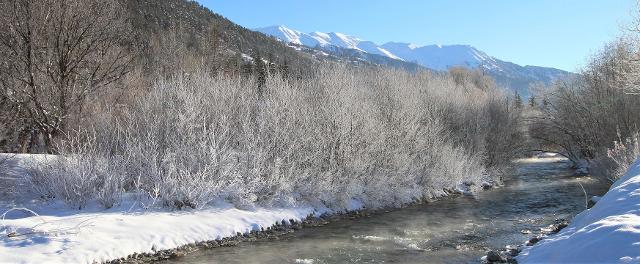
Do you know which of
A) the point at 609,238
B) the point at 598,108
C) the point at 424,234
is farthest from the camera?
the point at 598,108

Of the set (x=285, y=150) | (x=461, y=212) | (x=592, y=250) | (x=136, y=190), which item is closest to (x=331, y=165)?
(x=285, y=150)

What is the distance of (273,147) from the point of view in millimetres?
21453

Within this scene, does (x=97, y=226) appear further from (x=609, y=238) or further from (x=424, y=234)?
(x=609, y=238)

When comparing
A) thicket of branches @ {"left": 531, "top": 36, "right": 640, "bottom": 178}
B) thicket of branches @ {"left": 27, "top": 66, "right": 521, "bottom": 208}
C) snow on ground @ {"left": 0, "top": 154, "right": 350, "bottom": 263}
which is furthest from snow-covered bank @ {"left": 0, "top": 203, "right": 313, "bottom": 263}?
thicket of branches @ {"left": 531, "top": 36, "right": 640, "bottom": 178}

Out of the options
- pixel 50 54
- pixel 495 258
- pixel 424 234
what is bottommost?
pixel 424 234

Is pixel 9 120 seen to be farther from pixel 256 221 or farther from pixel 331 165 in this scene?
pixel 331 165

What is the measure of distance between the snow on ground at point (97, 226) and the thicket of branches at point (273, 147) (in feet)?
2.31

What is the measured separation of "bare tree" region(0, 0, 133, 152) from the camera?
18.1 metres

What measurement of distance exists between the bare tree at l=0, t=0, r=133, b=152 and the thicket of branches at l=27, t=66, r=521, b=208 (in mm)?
1359

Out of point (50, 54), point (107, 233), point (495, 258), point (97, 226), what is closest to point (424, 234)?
point (495, 258)

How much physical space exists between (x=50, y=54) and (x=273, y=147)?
975cm

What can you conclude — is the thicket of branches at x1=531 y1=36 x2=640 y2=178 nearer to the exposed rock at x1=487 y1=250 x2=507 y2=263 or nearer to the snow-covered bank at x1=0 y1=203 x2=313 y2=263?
the exposed rock at x1=487 y1=250 x2=507 y2=263

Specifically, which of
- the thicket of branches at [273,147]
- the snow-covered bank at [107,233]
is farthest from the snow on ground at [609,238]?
the thicket of branches at [273,147]

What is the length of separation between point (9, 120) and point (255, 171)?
31.6 feet
